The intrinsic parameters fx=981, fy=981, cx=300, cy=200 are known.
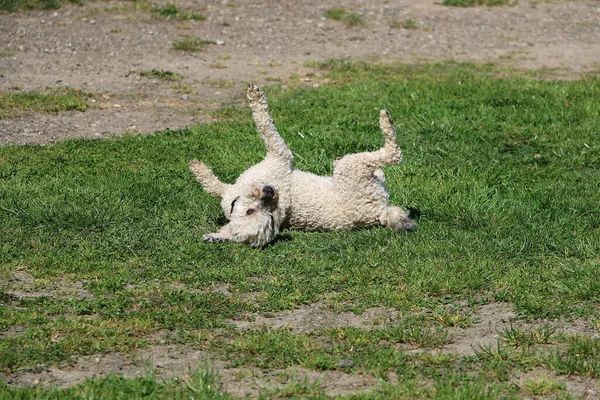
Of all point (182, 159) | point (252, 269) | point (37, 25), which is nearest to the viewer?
point (252, 269)

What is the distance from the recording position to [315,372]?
5031 mm

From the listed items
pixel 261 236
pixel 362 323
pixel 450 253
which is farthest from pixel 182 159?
pixel 362 323

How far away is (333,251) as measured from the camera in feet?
22.5

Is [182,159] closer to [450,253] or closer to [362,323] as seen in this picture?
[450,253]

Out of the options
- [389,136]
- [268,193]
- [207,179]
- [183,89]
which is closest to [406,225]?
[389,136]

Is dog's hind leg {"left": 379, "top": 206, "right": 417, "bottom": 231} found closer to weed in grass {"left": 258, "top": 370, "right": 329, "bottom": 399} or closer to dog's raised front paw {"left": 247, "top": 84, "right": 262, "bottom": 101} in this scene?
dog's raised front paw {"left": 247, "top": 84, "right": 262, "bottom": 101}

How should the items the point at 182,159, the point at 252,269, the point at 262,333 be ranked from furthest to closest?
the point at 182,159 → the point at 252,269 → the point at 262,333

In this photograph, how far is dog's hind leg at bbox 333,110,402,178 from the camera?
6914mm

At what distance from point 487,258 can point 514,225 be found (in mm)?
760

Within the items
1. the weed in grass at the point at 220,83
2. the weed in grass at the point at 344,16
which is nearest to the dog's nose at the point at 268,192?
the weed in grass at the point at 220,83

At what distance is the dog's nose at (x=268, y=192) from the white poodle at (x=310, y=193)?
0.08 meters

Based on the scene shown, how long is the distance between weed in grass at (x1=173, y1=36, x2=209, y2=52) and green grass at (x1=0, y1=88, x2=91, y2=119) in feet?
8.09

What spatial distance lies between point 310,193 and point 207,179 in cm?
81

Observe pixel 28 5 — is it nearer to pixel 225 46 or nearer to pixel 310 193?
pixel 225 46
